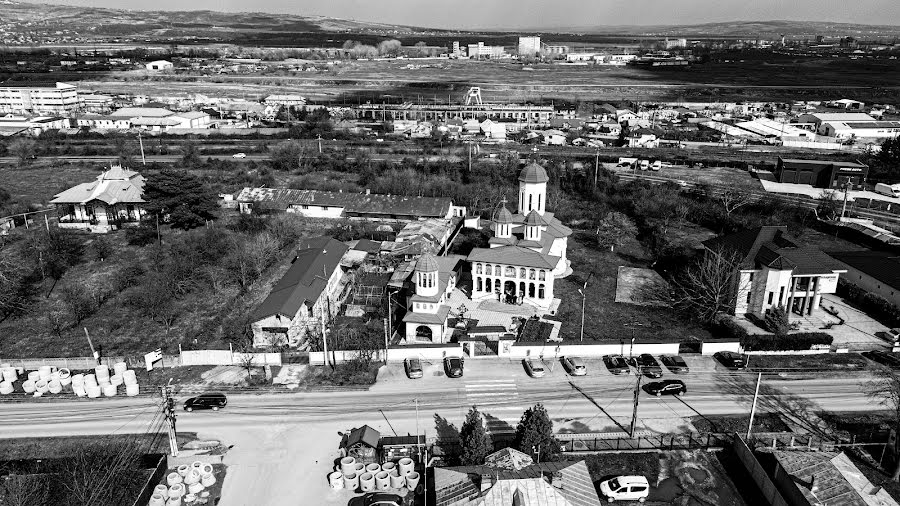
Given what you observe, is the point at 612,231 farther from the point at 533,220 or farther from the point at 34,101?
the point at 34,101

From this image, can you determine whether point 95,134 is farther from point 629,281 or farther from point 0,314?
point 629,281

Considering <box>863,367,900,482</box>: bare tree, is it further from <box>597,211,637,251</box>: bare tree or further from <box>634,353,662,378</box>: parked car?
<box>597,211,637,251</box>: bare tree

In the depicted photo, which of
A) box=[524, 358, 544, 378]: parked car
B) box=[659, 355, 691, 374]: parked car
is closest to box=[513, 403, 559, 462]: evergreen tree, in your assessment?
box=[524, 358, 544, 378]: parked car

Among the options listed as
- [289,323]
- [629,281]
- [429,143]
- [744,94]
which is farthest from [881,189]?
[744,94]

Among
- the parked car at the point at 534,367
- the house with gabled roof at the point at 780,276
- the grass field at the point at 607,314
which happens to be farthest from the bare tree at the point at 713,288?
the parked car at the point at 534,367

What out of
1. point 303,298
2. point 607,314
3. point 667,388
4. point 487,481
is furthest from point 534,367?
point 303,298

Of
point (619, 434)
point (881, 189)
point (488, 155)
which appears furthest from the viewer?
point (488, 155)
